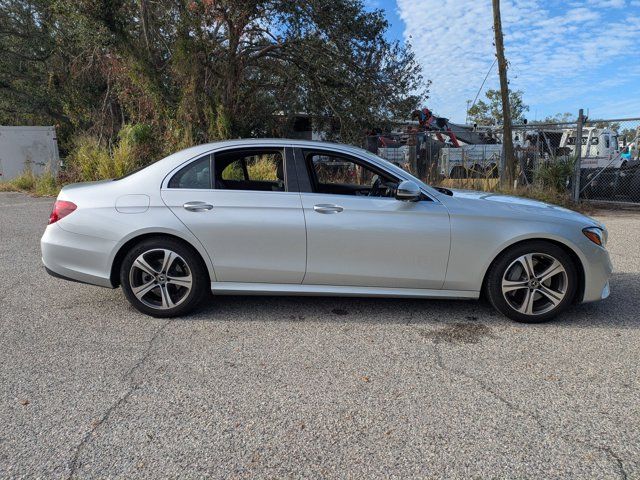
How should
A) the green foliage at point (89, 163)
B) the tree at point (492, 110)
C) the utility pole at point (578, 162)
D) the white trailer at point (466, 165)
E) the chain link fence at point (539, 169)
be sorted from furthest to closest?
the tree at point (492, 110)
the green foliage at point (89, 163)
the white trailer at point (466, 165)
the chain link fence at point (539, 169)
the utility pole at point (578, 162)

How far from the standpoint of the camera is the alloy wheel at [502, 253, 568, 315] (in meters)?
4.01

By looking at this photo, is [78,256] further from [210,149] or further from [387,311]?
[387,311]

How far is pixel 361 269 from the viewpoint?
4.04 metres

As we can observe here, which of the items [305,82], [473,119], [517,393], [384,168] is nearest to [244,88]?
[305,82]

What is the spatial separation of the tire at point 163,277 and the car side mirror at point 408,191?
184 cm

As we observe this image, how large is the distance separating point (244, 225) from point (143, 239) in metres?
0.91

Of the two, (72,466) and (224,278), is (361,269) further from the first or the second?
(72,466)

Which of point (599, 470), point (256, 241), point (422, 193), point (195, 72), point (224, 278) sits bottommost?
point (599, 470)

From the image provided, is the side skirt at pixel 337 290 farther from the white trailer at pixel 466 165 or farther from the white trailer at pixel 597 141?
the white trailer at pixel 597 141

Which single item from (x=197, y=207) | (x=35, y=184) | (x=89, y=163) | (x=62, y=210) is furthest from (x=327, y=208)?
(x=35, y=184)

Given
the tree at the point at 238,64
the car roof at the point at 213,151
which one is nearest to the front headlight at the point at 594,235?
the car roof at the point at 213,151

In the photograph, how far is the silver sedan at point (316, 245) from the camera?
3.99 metres

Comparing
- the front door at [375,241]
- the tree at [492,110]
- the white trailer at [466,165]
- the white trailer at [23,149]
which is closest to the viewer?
the front door at [375,241]

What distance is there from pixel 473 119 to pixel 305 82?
47.2 metres
